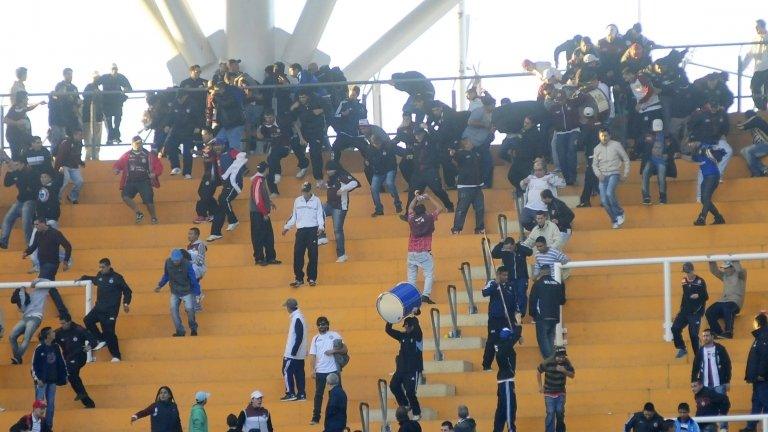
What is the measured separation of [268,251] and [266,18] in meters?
7.06

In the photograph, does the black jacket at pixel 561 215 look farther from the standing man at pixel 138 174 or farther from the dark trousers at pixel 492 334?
the standing man at pixel 138 174

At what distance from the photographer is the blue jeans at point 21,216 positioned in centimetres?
3484

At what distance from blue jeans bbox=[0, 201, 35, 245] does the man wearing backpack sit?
661 centimetres

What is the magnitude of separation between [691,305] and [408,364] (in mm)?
3971

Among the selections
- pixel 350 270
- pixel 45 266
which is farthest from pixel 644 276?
pixel 45 266

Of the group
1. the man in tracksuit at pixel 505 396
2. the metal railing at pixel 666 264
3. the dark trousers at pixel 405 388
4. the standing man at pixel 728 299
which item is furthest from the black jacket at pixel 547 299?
the standing man at pixel 728 299

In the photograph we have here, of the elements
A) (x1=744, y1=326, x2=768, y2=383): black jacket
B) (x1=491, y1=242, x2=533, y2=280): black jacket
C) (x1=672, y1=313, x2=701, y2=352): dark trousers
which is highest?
(x1=491, y1=242, x2=533, y2=280): black jacket

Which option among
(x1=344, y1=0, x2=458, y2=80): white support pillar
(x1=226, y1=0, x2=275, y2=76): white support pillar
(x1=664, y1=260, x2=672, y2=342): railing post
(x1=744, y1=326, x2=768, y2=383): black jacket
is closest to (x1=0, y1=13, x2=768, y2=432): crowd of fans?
(x1=664, y1=260, x2=672, y2=342): railing post

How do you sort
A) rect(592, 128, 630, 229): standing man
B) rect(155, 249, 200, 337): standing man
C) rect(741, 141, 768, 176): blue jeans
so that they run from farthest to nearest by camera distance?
rect(741, 141, 768, 176): blue jeans, rect(592, 128, 630, 229): standing man, rect(155, 249, 200, 337): standing man

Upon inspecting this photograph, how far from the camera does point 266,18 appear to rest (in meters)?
→ 39.6

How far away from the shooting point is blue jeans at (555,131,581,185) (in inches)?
1361

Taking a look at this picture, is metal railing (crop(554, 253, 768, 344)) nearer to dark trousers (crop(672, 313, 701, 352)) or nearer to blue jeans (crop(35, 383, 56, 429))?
dark trousers (crop(672, 313, 701, 352))

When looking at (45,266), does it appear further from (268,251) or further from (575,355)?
(575,355)

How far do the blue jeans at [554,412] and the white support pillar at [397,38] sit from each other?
535 inches
